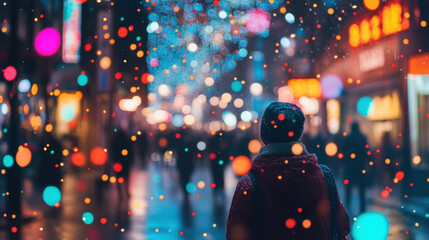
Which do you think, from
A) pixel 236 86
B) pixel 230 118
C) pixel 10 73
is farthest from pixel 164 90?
pixel 10 73

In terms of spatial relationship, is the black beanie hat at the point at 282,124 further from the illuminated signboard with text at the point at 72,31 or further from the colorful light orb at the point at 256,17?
the colorful light orb at the point at 256,17

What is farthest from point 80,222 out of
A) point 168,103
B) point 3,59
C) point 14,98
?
point 168,103

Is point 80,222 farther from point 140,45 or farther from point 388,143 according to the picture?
point 140,45

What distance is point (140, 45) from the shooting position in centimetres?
3038

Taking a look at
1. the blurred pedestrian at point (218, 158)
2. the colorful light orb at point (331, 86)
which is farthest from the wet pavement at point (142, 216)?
the colorful light orb at point (331, 86)

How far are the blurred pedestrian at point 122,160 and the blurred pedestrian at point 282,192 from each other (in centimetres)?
826

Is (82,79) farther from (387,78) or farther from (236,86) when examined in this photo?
(236,86)

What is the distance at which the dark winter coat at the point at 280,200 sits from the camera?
212 centimetres

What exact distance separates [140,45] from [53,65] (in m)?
11.7

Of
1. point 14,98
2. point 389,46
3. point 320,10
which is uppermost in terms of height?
point 320,10

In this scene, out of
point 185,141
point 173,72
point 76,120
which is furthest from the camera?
point 173,72

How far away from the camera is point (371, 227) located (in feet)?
27.8

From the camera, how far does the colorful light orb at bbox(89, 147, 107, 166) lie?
21.2m

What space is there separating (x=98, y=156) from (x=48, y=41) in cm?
526
